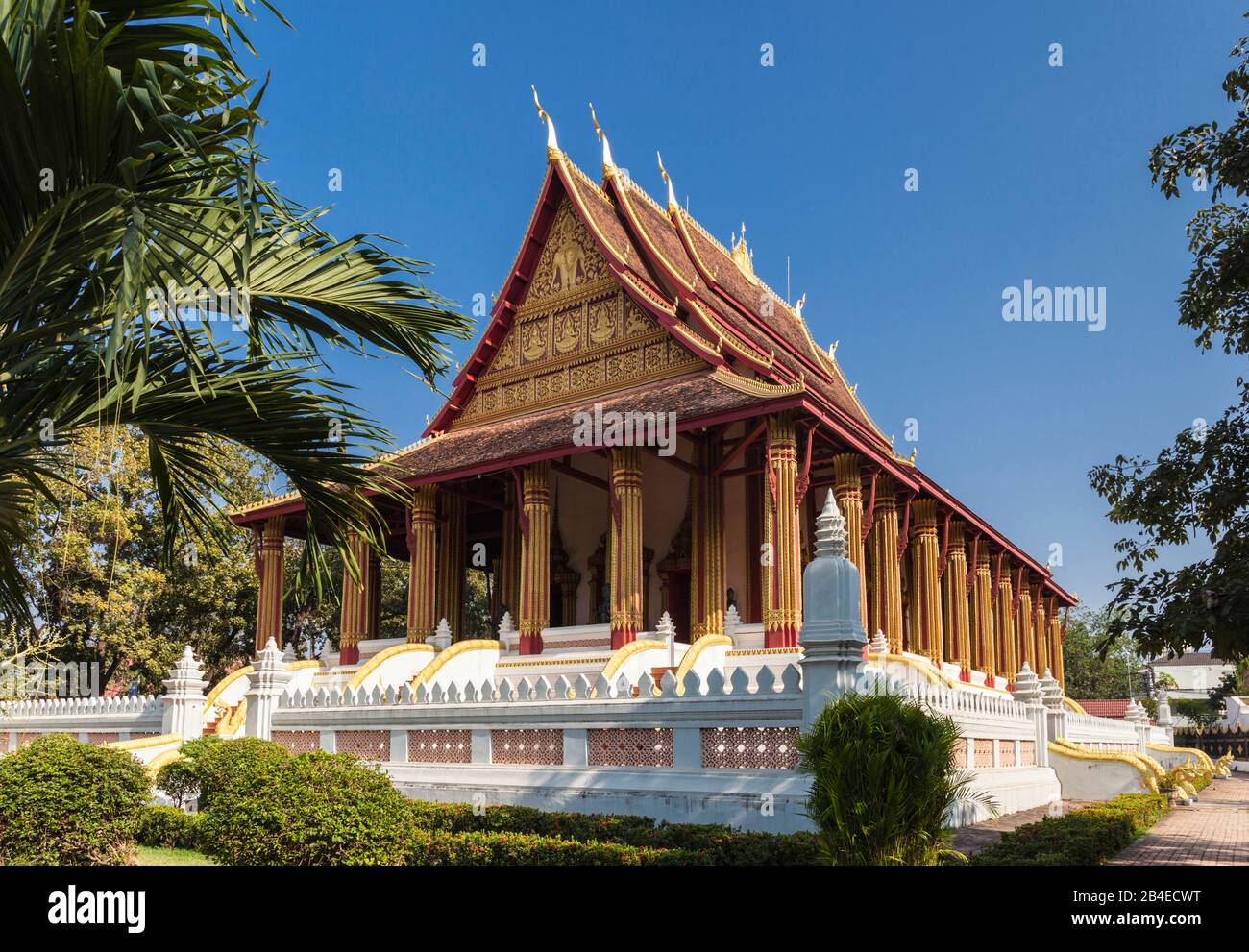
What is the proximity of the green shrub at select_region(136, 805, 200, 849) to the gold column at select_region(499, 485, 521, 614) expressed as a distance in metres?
12.7

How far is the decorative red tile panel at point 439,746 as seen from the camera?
13305 mm

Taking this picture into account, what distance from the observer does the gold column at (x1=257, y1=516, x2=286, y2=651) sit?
931 inches

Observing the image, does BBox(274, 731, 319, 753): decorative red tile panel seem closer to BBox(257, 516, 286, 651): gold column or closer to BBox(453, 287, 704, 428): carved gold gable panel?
BBox(257, 516, 286, 651): gold column

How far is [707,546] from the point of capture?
19.7 metres

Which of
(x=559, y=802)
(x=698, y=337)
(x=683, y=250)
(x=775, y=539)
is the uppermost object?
(x=683, y=250)

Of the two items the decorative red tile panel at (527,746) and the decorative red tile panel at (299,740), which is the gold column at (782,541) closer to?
the decorative red tile panel at (527,746)

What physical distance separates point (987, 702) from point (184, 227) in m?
11.3

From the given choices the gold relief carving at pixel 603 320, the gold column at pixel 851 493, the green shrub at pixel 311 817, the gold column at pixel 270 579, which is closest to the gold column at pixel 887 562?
the gold column at pixel 851 493

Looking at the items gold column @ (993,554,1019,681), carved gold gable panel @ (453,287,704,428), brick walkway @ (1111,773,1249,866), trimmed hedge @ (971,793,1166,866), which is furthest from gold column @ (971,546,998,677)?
trimmed hedge @ (971,793,1166,866)

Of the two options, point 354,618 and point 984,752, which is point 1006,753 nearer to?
point 984,752

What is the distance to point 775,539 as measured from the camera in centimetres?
1725

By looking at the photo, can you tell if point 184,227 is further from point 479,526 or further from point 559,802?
point 479,526

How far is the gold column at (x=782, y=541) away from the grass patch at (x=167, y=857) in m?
9.20
